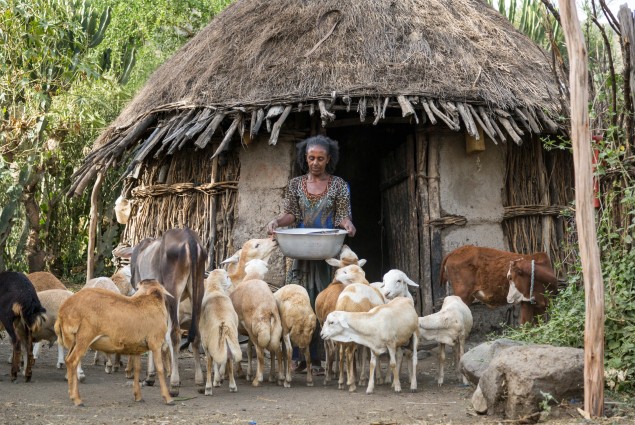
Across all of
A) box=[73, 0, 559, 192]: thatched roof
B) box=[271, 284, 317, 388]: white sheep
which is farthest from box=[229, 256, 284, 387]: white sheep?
box=[73, 0, 559, 192]: thatched roof

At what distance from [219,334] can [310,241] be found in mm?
1344

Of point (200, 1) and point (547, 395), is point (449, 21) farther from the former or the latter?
point (200, 1)

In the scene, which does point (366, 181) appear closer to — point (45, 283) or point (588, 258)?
point (45, 283)

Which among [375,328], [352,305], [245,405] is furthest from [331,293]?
[245,405]

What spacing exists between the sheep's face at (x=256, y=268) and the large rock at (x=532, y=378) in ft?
9.92

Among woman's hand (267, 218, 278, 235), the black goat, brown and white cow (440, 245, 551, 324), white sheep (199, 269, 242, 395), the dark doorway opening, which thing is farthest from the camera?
the dark doorway opening

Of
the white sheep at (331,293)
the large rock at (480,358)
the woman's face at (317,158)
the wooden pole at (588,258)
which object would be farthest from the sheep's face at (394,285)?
the wooden pole at (588,258)

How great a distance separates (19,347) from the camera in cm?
801

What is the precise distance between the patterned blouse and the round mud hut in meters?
0.94

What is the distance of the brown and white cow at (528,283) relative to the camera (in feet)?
29.5

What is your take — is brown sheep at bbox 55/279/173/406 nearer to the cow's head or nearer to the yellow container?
the cow's head

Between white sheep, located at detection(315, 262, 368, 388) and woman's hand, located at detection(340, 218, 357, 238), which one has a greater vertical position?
woman's hand, located at detection(340, 218, 357, 238)

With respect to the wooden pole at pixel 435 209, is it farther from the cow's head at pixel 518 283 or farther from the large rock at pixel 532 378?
the large rock at pixel 532 378

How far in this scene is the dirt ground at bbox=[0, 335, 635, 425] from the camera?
6.23 m
